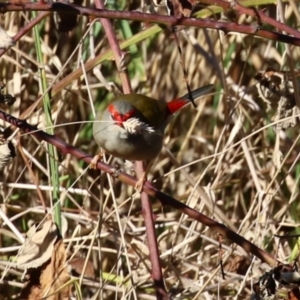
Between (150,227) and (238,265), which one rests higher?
(150,227)

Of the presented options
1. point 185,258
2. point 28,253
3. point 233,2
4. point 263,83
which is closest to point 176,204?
point 233,2

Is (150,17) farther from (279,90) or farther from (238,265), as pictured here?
(238,265)

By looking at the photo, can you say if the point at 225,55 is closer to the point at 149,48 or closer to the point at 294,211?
the point at 149,48

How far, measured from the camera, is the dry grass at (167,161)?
8.55 ft

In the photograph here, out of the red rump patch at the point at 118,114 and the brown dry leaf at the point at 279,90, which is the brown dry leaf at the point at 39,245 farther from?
the brown dry leaf at the point at 279,90

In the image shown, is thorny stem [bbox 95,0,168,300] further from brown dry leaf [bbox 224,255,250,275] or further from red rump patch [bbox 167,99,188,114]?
brown dry leaf [bbox 224,255,250,275]

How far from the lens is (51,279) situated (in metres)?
1.92

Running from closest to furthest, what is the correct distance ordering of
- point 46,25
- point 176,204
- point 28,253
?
1. point 176,204
2. point 28,253
3. point 46,25

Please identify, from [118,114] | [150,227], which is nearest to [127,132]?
[118,114]

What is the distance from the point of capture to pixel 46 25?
296 cm

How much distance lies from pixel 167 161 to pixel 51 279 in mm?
1313

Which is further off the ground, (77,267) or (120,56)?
(120,56)

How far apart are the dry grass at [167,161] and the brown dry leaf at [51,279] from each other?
46cm

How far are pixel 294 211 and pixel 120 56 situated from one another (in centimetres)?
121
